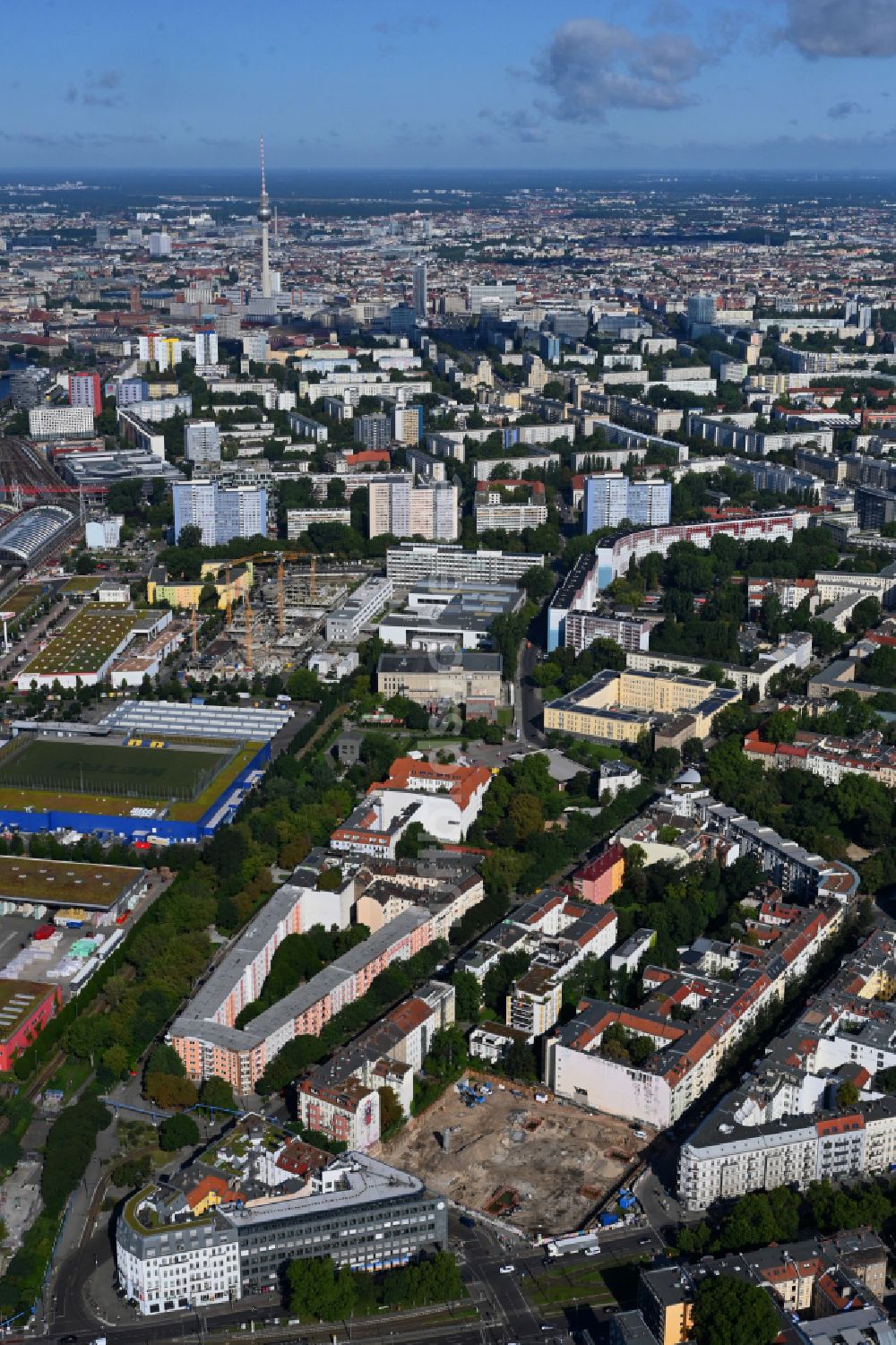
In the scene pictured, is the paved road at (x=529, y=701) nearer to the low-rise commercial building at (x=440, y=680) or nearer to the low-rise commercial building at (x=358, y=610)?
the low-rise commercial building at (x=440, y=680)

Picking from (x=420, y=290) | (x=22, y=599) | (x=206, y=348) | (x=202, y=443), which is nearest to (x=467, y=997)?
(x=22, y=599)

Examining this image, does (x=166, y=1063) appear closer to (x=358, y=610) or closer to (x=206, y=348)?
(x=358, y=610)

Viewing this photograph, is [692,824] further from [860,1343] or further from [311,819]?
[860,1343]

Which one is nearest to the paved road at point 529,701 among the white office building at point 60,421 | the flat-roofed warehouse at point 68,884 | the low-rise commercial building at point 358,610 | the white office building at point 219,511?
the low-rise commercial building at point 358,610

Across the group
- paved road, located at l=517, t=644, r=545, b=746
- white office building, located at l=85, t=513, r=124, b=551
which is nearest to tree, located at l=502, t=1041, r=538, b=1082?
paved road, located at l=517, t=644, r=545, b=746

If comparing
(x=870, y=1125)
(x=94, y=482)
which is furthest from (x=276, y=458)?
(x=870, y=1125)

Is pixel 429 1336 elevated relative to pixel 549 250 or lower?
lower
